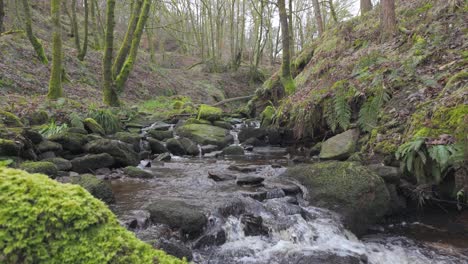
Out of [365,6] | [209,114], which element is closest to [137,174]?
[209,114]

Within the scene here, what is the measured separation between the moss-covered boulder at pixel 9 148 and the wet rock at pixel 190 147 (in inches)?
183

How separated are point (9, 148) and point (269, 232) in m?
4.75

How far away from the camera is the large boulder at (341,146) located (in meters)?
7.36

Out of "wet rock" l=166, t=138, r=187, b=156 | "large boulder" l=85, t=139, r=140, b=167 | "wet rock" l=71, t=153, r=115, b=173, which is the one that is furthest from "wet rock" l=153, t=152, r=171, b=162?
"wet rock" l=71, t=153, r=115, b=173

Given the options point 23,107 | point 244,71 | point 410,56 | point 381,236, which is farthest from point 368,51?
point 244,71

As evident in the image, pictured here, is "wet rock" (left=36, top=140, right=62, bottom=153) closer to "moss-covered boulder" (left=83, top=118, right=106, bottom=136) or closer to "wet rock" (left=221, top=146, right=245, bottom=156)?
"moss-covered boulder" (left=83, top=118, right=106, bottom=136)

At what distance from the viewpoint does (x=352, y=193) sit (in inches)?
210

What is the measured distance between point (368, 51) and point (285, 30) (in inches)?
151

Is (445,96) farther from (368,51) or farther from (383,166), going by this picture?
(368,51)

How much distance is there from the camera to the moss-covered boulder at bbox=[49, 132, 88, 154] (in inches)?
295

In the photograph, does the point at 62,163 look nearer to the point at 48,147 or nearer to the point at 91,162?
the point at 91,162

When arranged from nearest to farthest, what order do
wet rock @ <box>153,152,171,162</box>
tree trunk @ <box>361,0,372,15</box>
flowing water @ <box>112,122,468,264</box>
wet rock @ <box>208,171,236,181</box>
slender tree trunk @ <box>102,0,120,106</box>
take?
flowing water @ <box>112,122,468,264</box> < wet rock @ <box>208,171,236,181</box> < wet rock @ <box>153,152,171,162</box> < slender tree trunk @ <box>102,0,120,106</box> < tree trunk @ <box>361,0,372,15</box>

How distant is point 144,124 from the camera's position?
12.9 metres

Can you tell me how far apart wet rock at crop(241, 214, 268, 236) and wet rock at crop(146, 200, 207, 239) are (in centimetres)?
58
